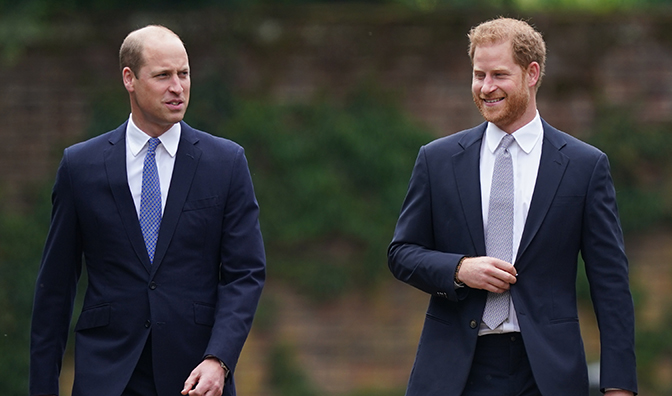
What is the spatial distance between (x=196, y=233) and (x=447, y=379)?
3.84 feet

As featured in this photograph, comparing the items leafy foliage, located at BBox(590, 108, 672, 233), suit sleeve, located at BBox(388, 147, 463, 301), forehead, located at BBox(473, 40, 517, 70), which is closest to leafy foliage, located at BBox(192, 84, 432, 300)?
leafy foliage, located at BBox(590, 108, 672, 233)

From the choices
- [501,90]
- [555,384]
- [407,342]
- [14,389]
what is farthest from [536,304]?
[14,389]

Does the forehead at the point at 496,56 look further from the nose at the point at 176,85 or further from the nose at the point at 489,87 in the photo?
the nose at the point at 176,85

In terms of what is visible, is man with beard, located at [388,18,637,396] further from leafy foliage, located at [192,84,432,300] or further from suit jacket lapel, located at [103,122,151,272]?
leafy foliage, located at [192,84,432,300]

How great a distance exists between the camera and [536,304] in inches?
165

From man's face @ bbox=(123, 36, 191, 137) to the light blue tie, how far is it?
8.9 inches

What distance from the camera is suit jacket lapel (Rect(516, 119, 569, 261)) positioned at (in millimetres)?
4238

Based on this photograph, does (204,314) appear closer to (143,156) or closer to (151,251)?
(151,251)

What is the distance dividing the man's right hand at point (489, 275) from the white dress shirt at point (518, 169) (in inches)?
4.8

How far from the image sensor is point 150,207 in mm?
4359

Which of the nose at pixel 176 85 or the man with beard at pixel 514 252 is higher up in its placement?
the nose at pixel 176 85

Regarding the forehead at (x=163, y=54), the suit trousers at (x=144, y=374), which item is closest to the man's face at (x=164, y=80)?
the forehead at (x=163, y=54)

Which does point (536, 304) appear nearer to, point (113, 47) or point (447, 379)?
point (447, 379)

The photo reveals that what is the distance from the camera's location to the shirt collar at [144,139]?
447 cm
